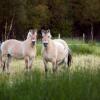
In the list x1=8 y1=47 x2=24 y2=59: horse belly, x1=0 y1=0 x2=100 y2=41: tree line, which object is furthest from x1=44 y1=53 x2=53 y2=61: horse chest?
x1=0 y1=0 x2=100 y2=41: tree line

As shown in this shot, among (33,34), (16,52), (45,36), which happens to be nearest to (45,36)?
(45,36)

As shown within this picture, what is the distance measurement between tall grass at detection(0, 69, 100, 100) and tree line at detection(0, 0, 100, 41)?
37.1m

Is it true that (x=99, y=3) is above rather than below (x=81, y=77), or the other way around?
above

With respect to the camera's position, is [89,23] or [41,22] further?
[89,23]

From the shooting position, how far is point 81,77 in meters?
9.07

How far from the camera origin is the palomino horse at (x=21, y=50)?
49.3 ft

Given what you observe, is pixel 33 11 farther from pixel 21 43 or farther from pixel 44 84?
pixel 44 84

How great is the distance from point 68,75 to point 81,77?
0.78ft

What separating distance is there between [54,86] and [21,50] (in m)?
7.11

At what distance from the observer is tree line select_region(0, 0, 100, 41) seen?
47219 millimetres

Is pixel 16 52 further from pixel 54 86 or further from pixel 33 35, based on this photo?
pixel 54 86

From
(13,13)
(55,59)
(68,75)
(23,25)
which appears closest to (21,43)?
(55,59)

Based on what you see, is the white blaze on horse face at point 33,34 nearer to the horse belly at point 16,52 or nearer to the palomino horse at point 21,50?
the palomino horse at point 21,50

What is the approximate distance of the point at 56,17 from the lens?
189 ft
